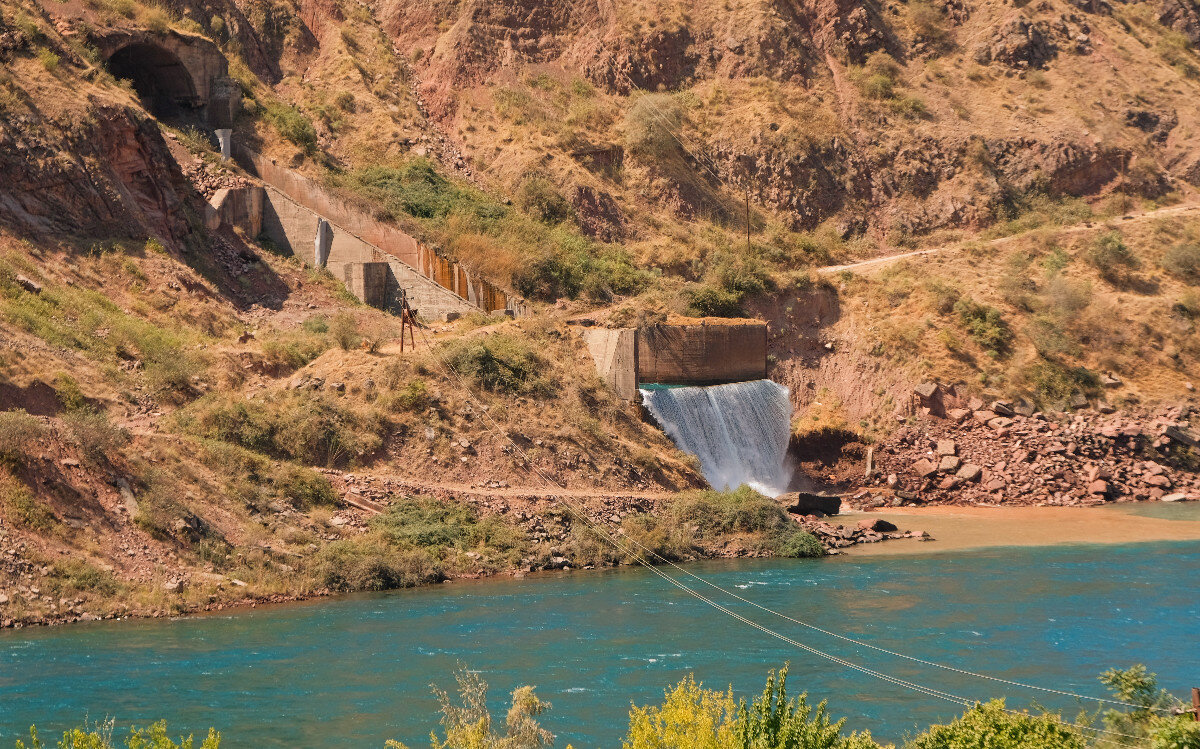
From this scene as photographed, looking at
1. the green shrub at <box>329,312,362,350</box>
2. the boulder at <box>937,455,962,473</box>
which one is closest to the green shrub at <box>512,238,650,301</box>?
the green shrub at <box>329,312,362,350</box>

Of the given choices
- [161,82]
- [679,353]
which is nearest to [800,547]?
[679,353]

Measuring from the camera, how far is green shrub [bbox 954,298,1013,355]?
3827 centimetres

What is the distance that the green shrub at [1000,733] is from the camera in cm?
1100

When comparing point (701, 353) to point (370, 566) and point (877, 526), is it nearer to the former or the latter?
point (877, 526)

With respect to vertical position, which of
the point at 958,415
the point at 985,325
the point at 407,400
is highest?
the point at 985,325

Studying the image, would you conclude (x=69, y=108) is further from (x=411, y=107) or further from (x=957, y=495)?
(x=957, y=495)

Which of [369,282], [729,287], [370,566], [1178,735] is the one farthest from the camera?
[729,287]

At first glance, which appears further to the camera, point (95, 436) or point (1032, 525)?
point (1032, 525)

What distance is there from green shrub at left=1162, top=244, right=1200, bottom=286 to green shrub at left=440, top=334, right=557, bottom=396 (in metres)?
23.3

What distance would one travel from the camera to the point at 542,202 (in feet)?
141

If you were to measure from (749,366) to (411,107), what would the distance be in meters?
17.9

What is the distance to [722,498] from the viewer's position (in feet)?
92.8

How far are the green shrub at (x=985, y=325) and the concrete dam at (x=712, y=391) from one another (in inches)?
261

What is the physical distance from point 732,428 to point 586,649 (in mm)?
16036
